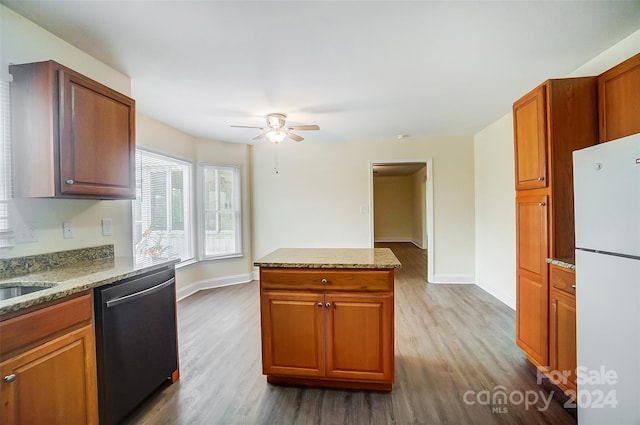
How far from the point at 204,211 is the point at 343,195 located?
2293 millimetres

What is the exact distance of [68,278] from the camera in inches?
60.0

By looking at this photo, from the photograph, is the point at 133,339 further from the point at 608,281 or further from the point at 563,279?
the point at 563,279

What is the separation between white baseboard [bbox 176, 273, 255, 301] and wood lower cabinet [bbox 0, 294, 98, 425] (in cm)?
271

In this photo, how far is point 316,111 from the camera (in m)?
3.24

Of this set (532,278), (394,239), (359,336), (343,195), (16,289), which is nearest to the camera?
(16,289)

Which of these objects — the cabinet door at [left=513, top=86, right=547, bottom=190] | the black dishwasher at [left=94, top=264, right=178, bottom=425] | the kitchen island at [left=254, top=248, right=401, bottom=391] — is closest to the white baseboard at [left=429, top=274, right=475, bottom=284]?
the cabinet door at [left=513, top=86, right=547, bottom=190]

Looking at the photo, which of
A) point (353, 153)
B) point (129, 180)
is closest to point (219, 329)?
point (129, 180)

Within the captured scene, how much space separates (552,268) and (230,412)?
237 centimetres

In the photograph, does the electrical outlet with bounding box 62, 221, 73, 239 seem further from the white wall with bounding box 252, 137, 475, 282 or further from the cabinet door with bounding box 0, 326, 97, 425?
the white wall with bounding box 252, 137, 475, 282

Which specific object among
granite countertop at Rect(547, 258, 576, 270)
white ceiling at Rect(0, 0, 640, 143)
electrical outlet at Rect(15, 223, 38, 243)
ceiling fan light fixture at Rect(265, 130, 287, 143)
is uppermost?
white ceiling at Rect(0, 0, 640, 143)

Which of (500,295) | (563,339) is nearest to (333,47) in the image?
(563,339)

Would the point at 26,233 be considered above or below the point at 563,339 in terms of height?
above

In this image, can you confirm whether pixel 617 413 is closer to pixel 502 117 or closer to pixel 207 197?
pixel 502 117

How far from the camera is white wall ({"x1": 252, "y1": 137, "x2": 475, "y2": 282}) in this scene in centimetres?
458
